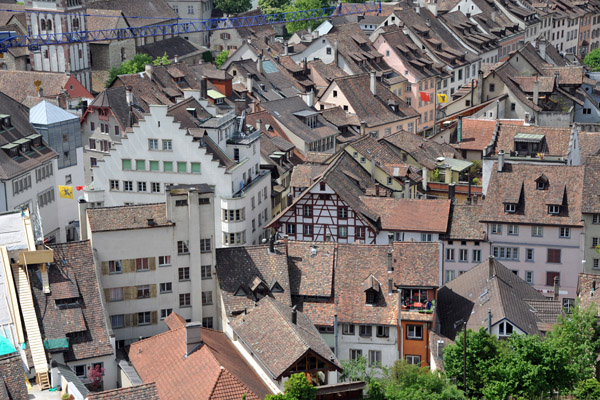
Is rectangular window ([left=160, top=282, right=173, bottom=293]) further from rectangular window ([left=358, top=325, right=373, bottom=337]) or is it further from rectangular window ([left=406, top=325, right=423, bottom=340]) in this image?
rectangular window ([left=406, top=325, right=423, bottom=340])

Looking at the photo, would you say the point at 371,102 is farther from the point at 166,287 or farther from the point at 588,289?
the point at 166,287

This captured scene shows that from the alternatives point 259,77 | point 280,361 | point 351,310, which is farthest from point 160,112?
point 259,77

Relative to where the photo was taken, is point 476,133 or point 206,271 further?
point 476,133

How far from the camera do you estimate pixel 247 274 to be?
93.4 meters

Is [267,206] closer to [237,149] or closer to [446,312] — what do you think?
[237,149]

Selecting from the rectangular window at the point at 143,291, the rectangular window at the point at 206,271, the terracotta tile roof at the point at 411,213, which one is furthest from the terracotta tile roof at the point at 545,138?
the rectangular window at the point at 143,291

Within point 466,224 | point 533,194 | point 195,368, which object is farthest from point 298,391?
point 533,194

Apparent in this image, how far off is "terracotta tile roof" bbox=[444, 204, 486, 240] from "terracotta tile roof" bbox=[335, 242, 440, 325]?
43.2 ft

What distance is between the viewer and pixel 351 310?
305ft

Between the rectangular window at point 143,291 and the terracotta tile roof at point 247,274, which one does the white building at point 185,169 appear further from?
the rectangular window at point 143,291

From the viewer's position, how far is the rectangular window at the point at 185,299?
91875 mm

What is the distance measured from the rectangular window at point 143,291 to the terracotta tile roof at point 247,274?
18.5 feet

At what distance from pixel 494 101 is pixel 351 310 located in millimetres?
65513

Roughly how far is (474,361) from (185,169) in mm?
41624
